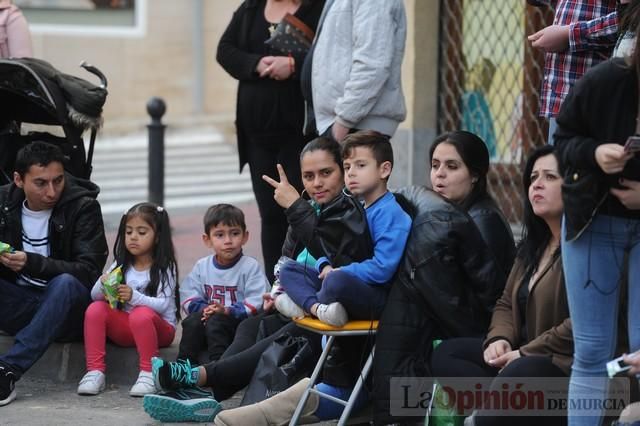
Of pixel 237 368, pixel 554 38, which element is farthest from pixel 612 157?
pixel 237 368

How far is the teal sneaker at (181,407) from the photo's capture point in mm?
6062

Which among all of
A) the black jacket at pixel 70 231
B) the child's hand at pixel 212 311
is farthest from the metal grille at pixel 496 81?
the black jacket at pixel 70 231

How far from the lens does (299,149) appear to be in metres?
7.36

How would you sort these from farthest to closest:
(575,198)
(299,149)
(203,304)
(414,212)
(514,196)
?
(514,196) < (299,149) < (203,304) < (414,212) < (575,198)

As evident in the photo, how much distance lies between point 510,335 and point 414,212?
0.71 metres

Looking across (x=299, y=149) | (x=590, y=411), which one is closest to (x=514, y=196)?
(x=299, y=149)

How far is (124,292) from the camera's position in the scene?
660cm

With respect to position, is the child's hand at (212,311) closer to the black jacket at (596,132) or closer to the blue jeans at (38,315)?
the blue jeans at (38,315)

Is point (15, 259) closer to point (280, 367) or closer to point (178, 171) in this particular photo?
point (280, 367)

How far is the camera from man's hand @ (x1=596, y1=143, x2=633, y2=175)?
4312 mm

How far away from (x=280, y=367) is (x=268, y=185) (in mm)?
1671

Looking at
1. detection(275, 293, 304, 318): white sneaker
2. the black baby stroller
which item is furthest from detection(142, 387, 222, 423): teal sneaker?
the black baby stroller

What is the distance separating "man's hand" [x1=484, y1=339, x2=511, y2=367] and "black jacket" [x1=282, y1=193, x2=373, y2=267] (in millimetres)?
722

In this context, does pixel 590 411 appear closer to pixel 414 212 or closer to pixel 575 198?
pixel 575 198
